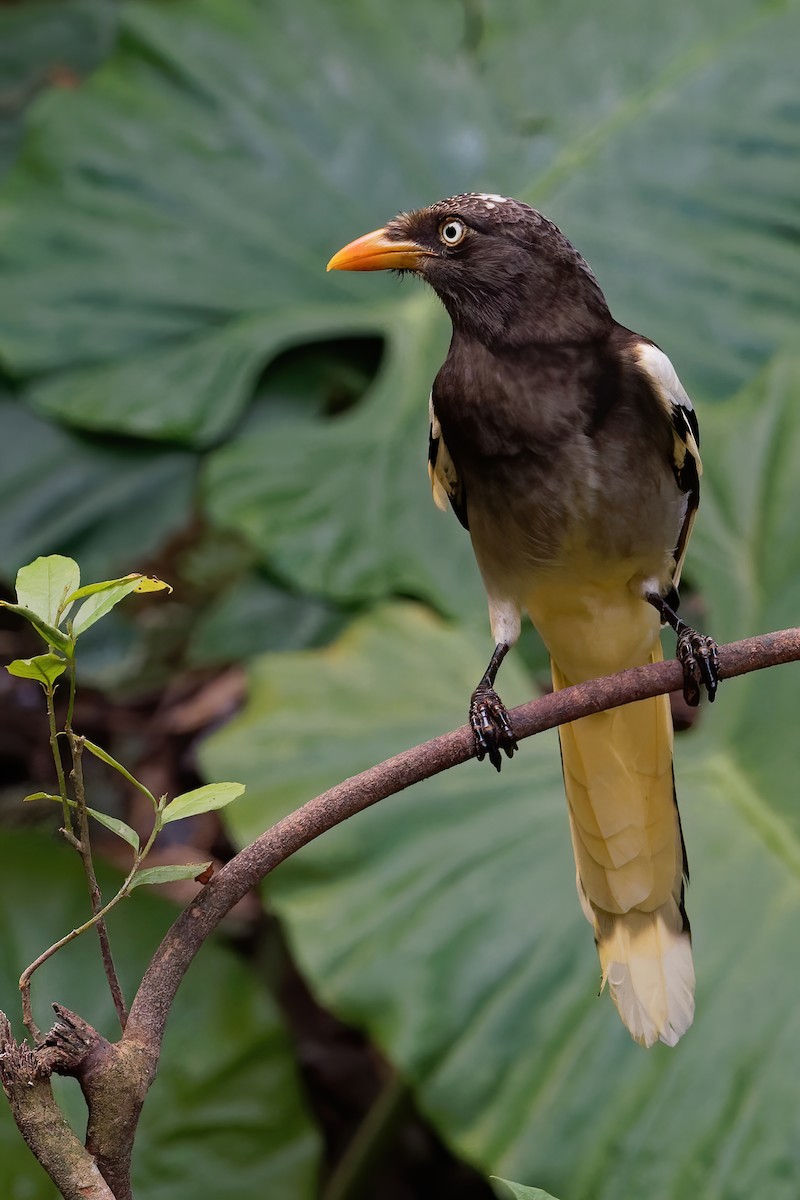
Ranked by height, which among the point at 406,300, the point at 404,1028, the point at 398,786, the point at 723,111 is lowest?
the point at 404,1028

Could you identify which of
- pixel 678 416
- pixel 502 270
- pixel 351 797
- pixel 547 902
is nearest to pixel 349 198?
pixel 502 270

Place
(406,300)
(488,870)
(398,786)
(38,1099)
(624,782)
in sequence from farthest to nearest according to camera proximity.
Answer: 1. (406,300)
2. (488,870)
3. (624,782)
4. (398,786)
5. (38,1099)

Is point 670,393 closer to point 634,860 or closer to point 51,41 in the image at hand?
point 634,860

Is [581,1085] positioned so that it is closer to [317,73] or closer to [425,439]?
[425,439]

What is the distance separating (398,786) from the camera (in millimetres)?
966

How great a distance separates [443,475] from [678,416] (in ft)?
1.10

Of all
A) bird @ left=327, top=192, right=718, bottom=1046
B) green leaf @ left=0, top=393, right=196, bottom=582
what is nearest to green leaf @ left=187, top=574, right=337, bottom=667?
green leaf @ left=0, top=393, right=196, bottom=582

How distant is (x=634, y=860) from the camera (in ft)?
4.97

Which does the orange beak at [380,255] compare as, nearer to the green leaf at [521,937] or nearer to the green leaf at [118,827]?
the green leaf at [521,937]

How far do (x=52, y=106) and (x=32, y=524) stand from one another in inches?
34.9

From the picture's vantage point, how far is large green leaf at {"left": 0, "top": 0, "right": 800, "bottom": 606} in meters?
2.51

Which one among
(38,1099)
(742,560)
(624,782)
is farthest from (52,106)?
(38,1099)

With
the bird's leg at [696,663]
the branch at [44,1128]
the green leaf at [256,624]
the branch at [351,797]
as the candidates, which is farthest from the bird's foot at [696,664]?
the green leaf at [256,624]

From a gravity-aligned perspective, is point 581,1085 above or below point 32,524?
below
